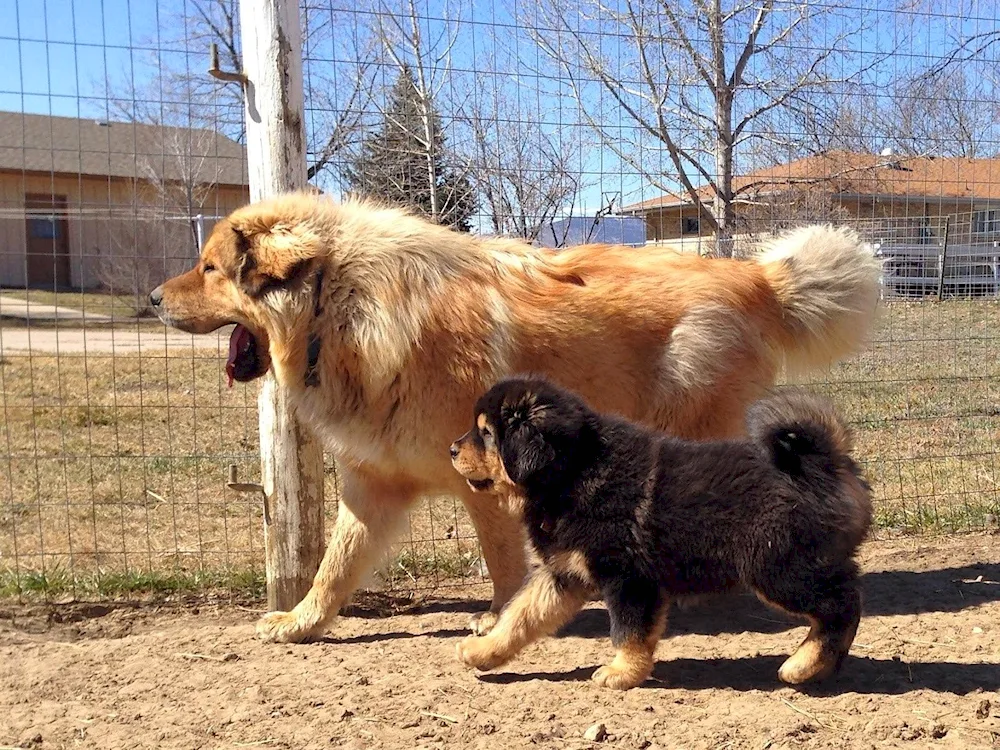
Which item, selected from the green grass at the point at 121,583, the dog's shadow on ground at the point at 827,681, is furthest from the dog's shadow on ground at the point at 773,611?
the green grass at the point at 121,583

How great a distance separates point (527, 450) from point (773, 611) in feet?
6.98

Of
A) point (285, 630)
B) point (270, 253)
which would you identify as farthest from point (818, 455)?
point (285, 630)

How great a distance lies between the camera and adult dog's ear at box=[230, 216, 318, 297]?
4012 millimetres

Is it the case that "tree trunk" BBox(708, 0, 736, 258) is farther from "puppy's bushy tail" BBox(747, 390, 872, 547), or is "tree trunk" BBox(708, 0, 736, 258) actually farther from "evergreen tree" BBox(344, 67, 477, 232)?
"puppy's bushy tail" BBox(747, 390, 872, 547)

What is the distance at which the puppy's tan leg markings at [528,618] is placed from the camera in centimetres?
354

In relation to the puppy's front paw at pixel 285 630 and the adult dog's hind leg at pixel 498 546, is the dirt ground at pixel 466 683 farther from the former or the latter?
the adult dog's hind leg at pixel 498 546

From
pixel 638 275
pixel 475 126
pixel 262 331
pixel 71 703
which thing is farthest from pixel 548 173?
pixel 71 703

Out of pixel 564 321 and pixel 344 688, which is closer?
pixel 344 688

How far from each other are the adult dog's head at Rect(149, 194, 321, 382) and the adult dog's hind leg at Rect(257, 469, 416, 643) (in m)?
0.84

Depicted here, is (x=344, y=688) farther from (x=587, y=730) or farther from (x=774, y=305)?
(x=774, y=305)

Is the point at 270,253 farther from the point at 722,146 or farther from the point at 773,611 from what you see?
the point at 722,146

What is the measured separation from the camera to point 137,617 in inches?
191

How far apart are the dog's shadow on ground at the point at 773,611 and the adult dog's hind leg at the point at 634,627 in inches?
35.8

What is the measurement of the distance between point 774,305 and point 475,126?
2342 mm
